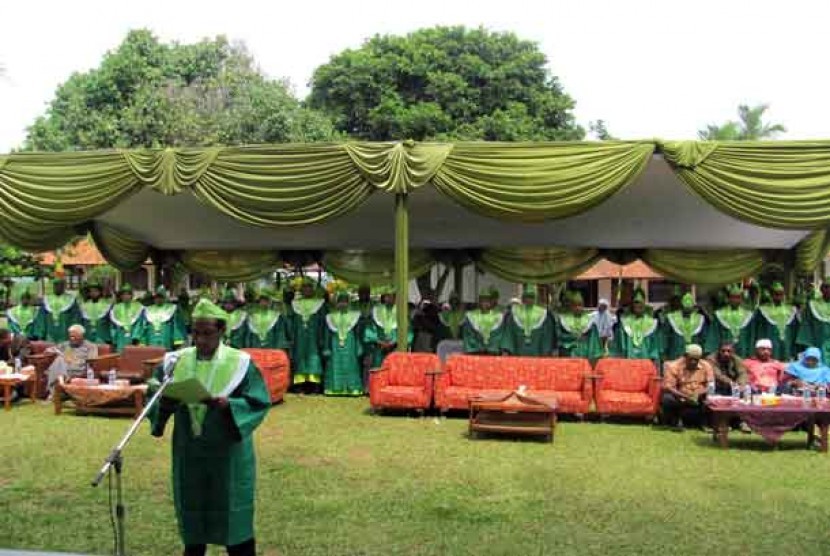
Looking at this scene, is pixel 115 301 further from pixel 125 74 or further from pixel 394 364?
pixel 125 74

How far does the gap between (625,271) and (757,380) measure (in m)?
13.8

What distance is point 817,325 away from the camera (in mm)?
10586

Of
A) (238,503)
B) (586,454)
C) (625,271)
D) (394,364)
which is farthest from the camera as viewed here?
(625,271)

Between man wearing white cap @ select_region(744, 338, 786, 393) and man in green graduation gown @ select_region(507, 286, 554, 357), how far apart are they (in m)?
2.70

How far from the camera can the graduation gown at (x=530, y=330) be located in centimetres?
1116

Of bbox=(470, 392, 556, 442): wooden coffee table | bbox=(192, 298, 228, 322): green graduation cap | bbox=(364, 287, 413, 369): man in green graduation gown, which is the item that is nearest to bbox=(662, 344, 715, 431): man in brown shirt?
bbox=(470, 392, 556, 442): wooden coffee table

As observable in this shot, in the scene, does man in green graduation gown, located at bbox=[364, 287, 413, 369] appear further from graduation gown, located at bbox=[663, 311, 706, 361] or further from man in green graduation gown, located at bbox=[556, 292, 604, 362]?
graduation gown, located at bbox=[663, 311, 706, 361]

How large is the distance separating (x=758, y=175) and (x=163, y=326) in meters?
8.32

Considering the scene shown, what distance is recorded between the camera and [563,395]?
9.38 metres

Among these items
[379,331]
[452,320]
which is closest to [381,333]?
[379,331]

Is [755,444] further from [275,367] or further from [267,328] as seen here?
[267,328]

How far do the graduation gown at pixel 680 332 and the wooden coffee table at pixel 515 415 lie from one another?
3.36 m

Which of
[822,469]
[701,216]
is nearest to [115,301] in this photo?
[701,216]

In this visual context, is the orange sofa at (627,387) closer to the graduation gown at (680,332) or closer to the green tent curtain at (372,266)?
the graduation gown at (680,332)
